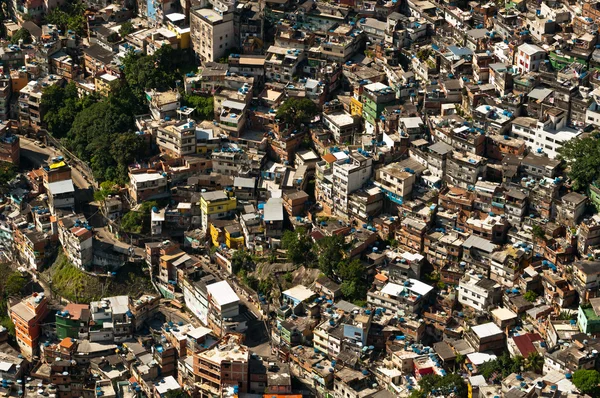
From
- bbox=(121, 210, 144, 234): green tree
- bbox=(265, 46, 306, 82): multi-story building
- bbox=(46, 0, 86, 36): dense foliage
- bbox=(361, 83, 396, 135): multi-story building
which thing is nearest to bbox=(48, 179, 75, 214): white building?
bbox=(121, 210, 144, 234): green tree

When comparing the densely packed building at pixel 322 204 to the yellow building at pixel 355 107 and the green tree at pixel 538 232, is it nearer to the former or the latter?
the yellow building at pixel 355 107

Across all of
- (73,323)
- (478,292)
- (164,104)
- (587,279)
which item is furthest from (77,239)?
(587,279)

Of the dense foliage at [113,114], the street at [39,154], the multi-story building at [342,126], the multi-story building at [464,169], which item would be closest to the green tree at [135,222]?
the dense foliage at [113,114]

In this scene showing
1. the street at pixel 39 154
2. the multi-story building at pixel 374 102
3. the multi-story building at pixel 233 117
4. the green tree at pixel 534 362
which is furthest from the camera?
the street at pixel 39 154

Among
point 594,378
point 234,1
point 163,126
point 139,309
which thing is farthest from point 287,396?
point 234,1

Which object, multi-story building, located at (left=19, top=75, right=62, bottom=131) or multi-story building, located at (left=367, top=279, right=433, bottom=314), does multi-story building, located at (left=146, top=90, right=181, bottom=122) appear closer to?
multi-story building, located at (left=19, top=75, right=62, bottom=131)

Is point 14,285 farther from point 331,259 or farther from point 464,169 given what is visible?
point 464,169
